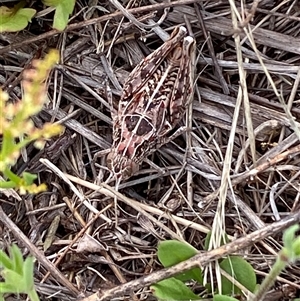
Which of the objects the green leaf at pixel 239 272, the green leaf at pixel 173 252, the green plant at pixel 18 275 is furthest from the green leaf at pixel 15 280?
the green leaf at pixel 239 272

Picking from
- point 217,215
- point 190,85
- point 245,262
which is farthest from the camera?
point 190,85

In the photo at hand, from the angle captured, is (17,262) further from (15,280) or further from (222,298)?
(222,298)

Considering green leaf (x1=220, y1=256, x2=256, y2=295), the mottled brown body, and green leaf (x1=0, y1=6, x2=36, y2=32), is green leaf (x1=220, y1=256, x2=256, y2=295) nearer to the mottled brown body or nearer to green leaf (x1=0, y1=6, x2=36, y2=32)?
the mottled brown body

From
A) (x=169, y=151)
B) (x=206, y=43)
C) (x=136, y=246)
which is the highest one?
(x=206, y=43)

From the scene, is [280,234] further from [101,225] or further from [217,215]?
[101,225]

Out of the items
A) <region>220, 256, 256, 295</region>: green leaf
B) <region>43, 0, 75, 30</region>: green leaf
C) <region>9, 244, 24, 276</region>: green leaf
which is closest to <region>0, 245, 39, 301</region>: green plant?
<region>9, 244, 24, 276</region>: green leaf

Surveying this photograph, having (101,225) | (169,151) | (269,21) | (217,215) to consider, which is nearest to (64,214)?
(101,225)
